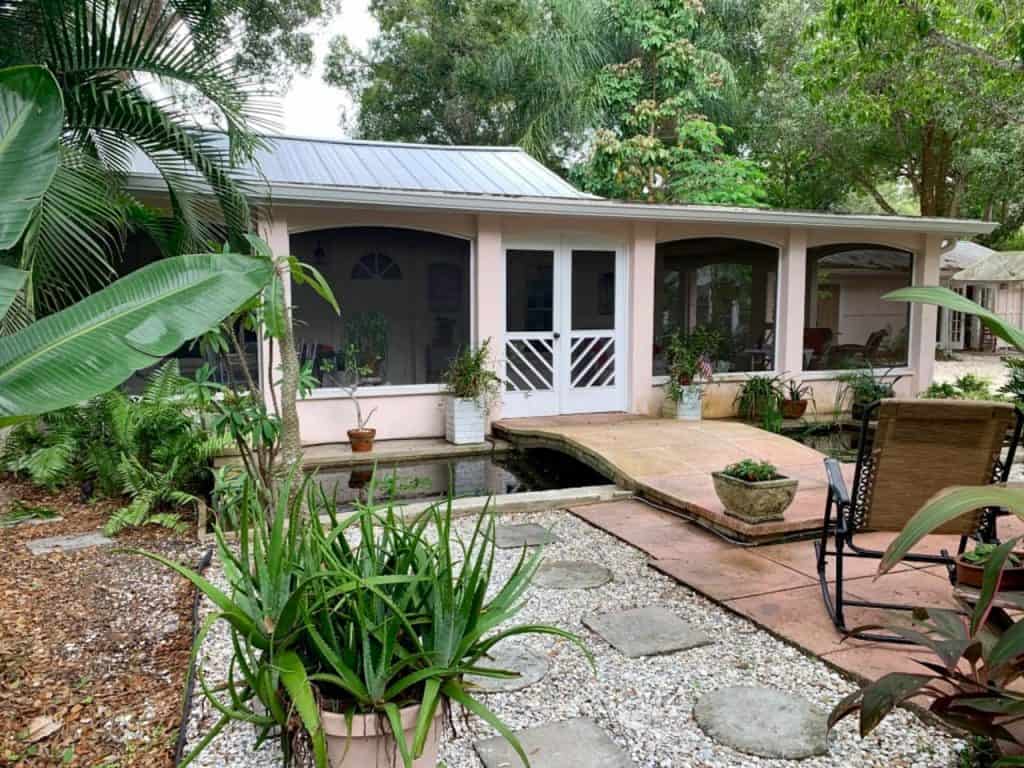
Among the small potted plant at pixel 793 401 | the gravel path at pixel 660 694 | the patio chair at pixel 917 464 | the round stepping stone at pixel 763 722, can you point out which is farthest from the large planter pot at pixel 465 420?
the round stepping stone at pixel 763 722

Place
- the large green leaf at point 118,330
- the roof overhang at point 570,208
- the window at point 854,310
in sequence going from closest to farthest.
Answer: the large green leaf at point 118,330
the roof overhang at point 570,208
the window at point 854,310

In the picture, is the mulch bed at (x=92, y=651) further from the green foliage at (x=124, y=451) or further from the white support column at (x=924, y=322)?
the white support column at (x=924, y=322)

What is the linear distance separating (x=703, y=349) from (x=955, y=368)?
1259cm

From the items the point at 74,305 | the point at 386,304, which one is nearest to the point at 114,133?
the point at 386,304

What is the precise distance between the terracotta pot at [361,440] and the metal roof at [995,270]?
63.8 feet

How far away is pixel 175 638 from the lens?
3.41 m

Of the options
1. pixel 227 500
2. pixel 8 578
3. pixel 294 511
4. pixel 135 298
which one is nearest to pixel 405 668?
pixel 294 511

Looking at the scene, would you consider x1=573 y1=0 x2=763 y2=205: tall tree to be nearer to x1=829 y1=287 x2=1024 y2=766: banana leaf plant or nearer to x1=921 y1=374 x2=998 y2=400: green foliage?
x1=921 y1=374 x2=998 y2=400: green foliage

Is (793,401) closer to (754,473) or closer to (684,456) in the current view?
(684,456)

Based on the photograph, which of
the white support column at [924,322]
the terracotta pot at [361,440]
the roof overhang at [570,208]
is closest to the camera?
the roof overhang at [570,208]

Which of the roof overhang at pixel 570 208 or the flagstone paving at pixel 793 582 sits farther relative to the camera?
the roof overhang at pixel 570 208

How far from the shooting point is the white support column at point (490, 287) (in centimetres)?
820

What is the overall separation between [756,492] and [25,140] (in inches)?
161

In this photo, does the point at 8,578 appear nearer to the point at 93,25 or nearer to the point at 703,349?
the point at 93,25
